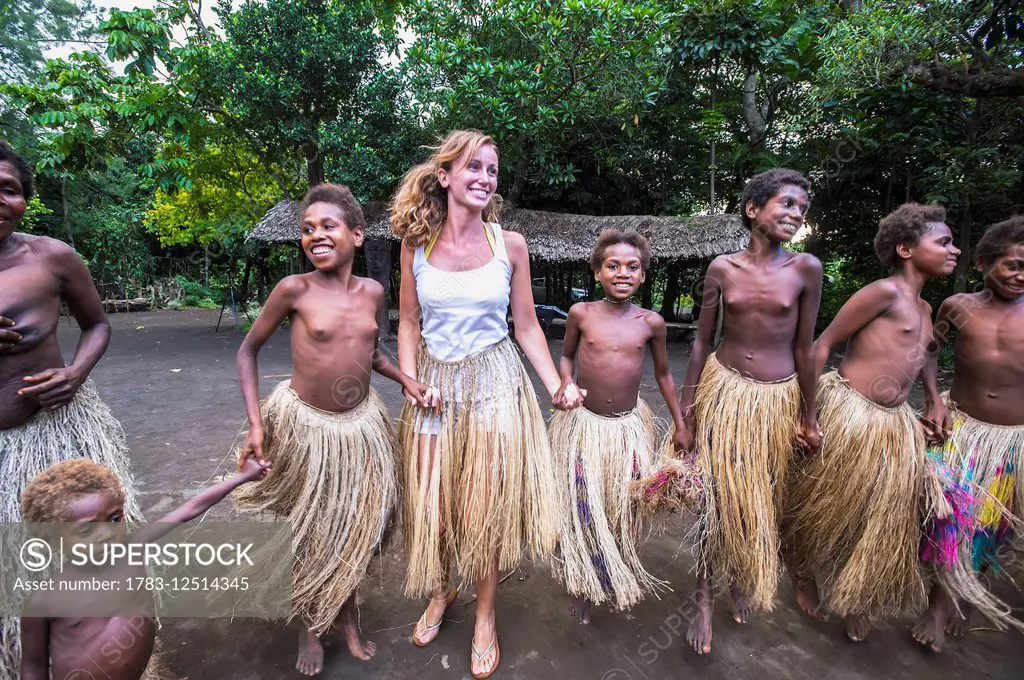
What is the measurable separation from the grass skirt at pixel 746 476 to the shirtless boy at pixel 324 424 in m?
1.23

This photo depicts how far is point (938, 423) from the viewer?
2111mm

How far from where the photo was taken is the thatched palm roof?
9.12 metres

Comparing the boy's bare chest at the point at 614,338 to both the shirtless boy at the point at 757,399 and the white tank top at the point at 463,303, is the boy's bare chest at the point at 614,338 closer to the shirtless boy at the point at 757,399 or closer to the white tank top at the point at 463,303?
the shirtless boy at the point at 757,399

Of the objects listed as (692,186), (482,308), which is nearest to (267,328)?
(482,308)

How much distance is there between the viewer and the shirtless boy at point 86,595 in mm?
1231

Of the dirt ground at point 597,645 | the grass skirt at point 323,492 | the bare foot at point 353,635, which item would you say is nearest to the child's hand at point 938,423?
the dirt ground at point 597,645

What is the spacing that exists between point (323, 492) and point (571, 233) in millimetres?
8629

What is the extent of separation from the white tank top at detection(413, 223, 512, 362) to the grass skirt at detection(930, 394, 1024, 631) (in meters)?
1.97

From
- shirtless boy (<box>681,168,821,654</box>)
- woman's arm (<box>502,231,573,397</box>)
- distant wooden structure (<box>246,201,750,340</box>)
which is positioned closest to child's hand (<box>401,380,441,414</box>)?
woman's arm (<box>502,231,573,397</box>)

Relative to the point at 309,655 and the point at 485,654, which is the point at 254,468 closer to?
the point at 309,655

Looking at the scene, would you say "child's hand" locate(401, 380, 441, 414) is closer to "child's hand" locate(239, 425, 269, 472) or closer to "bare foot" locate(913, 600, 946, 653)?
"child's hand" locate(239, 425, 269, 472)

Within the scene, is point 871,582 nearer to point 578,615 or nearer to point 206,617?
point 578,615

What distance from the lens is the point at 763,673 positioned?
1809 mm

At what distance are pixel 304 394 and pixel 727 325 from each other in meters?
1.75
